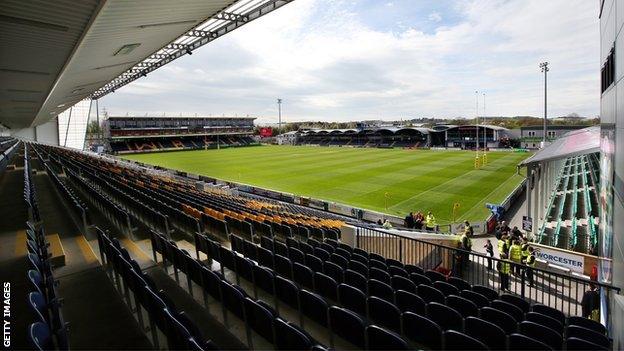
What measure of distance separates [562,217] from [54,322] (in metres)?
20.1

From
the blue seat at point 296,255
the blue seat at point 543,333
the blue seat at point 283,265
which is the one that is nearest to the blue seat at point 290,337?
the blue seat at point 283,265

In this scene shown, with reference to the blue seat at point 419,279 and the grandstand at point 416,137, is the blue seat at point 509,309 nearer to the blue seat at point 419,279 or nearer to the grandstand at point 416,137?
the blue seat at point 419,279

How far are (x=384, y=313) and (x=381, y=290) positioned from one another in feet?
2.79

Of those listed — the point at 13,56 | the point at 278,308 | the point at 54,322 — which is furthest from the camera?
the point at 13,56

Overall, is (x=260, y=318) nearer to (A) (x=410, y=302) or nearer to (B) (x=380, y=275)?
(A) (x=410, y=302)

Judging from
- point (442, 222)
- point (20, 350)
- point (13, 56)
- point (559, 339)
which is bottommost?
point (442, 222)

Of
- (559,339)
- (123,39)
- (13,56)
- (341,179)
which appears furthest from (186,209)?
(341,179)

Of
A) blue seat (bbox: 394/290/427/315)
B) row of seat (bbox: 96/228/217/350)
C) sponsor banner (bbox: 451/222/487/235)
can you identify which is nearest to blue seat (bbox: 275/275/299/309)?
row of seat (bbox: 96/228/217/350)

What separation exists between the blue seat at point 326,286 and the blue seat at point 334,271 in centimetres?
62

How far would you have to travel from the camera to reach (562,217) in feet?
56.7

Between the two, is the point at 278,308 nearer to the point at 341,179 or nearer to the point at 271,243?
the point at 271,243

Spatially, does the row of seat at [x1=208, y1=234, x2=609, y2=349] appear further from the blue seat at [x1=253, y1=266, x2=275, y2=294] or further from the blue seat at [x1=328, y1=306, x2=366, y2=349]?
the blue seat at [x1=328, y1=306, x2=366, y2=349]

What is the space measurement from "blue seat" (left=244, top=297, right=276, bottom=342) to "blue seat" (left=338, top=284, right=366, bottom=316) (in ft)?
4.44

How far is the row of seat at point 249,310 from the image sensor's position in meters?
3.05
